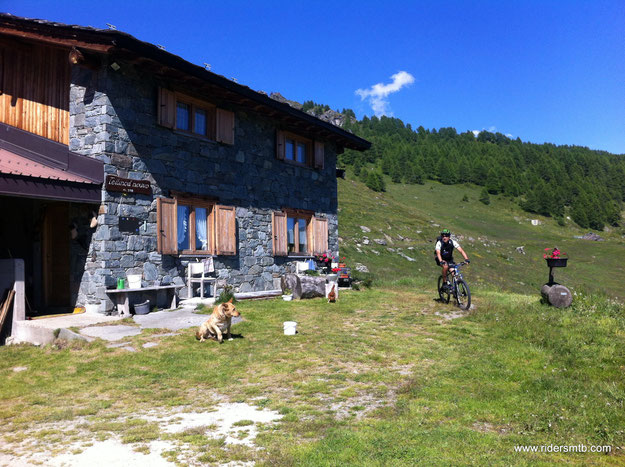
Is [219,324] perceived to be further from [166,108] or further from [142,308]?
[166,108]

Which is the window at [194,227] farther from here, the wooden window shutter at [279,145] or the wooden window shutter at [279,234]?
the wooden window shutter at [279,145]

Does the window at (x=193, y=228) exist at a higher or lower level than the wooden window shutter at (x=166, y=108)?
lower

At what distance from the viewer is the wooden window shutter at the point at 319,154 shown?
1548 cm

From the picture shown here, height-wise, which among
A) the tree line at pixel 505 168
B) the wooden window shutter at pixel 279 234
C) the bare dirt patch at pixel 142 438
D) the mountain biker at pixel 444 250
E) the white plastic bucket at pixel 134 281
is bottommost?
the bare dirt patch at pixel 142 438

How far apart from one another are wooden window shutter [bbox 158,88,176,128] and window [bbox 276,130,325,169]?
154 inches

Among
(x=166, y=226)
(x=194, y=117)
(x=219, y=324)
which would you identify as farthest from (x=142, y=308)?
(x=194, y=117)

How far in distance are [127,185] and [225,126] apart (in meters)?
3.54

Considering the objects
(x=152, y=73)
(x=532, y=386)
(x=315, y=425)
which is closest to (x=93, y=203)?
(x=152, y=73)

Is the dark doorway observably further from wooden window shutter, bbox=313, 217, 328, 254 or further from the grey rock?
the grey rock

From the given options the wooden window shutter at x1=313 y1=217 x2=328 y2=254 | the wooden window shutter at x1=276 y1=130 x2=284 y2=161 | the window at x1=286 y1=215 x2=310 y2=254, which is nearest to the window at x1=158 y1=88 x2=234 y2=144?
the wooden window shutter at x1=276 y1=130 x2=284 y2=161

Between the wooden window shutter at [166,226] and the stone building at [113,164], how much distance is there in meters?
0.03

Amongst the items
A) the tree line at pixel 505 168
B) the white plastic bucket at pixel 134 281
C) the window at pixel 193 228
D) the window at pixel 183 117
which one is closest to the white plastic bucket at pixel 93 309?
the white plastic bucket at pixel 134 281

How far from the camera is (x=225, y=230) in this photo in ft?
39.3

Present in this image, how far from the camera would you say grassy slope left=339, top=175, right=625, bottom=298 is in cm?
2550
